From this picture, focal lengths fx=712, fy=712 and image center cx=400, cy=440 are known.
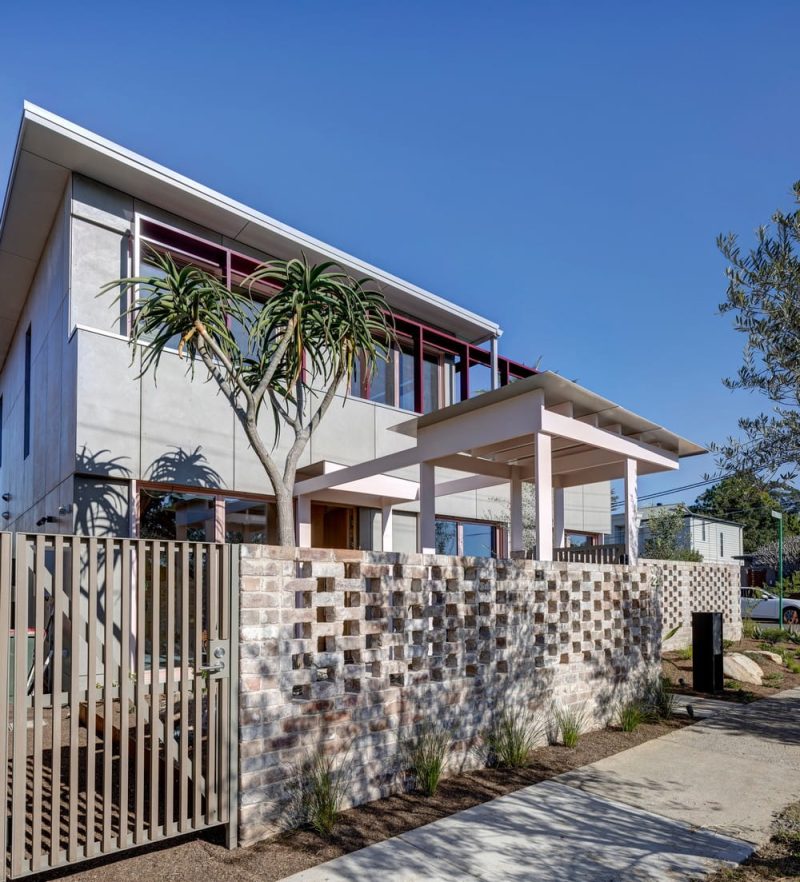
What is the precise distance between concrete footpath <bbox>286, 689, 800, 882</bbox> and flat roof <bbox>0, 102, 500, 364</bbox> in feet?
25.7

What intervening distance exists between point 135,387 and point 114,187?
294cm

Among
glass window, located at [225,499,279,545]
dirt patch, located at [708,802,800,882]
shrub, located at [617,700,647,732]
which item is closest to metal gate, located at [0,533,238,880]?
dirt patch, located at [708,802,800,882]

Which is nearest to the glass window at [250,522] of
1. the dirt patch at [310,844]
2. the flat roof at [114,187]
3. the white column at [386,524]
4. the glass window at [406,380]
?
the white column at [386,524]

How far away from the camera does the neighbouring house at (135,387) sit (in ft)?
29.4

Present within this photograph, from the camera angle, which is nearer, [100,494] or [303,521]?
[100,494]

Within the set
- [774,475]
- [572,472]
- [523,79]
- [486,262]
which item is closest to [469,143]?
[523,79]

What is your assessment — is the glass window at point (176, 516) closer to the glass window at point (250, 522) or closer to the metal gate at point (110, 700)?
the glass window at point (250, 522)

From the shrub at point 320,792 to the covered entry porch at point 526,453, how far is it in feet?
10.7

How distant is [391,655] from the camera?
200 inches

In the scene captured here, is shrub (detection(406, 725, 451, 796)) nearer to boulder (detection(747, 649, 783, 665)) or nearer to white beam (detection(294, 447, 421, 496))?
white beam (detection(294, 447, 421, 496))

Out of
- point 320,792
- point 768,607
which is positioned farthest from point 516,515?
point 768,607

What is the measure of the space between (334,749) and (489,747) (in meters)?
1.69

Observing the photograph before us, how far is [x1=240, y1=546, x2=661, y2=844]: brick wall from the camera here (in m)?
4.20

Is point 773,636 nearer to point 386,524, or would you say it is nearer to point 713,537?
point 386,524
